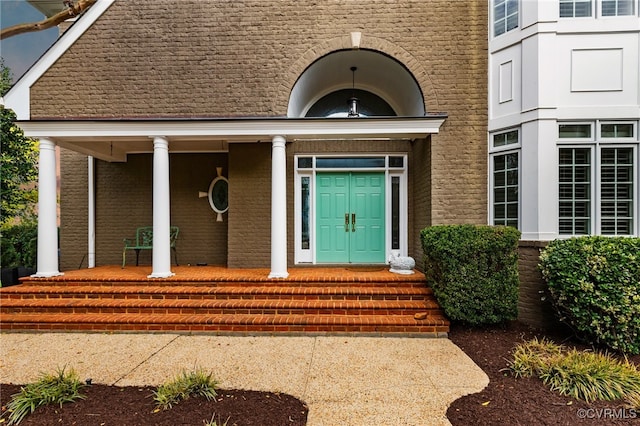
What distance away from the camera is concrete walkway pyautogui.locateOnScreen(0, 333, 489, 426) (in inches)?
118

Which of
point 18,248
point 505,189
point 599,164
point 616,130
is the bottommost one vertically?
point 18,248

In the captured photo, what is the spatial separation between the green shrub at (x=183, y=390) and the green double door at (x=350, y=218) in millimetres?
4401

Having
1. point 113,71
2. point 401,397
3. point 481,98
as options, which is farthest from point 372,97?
point 401,397

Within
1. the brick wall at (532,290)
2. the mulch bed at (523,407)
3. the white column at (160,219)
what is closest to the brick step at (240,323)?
→ the white column at (160,219)

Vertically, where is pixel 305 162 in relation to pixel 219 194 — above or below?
above

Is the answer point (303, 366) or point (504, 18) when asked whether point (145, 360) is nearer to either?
point (303, 366)

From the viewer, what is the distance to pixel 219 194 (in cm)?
780

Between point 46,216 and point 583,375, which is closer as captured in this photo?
point 583,375

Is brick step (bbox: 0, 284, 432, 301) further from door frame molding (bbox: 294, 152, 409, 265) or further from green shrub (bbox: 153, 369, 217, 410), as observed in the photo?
green shrub (bbox: 153, 369, 217, 410)

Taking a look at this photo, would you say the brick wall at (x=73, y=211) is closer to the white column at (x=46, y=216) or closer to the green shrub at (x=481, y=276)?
the white column at (x=46, y=216)

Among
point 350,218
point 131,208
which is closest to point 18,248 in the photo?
point 131,208

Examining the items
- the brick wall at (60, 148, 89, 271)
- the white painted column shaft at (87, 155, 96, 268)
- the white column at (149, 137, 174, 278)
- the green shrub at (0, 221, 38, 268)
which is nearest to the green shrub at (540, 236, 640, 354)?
the white column at (149, 137, 174, 278)

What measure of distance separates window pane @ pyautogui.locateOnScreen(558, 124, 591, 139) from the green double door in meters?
3.37

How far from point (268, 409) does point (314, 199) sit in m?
4.98
